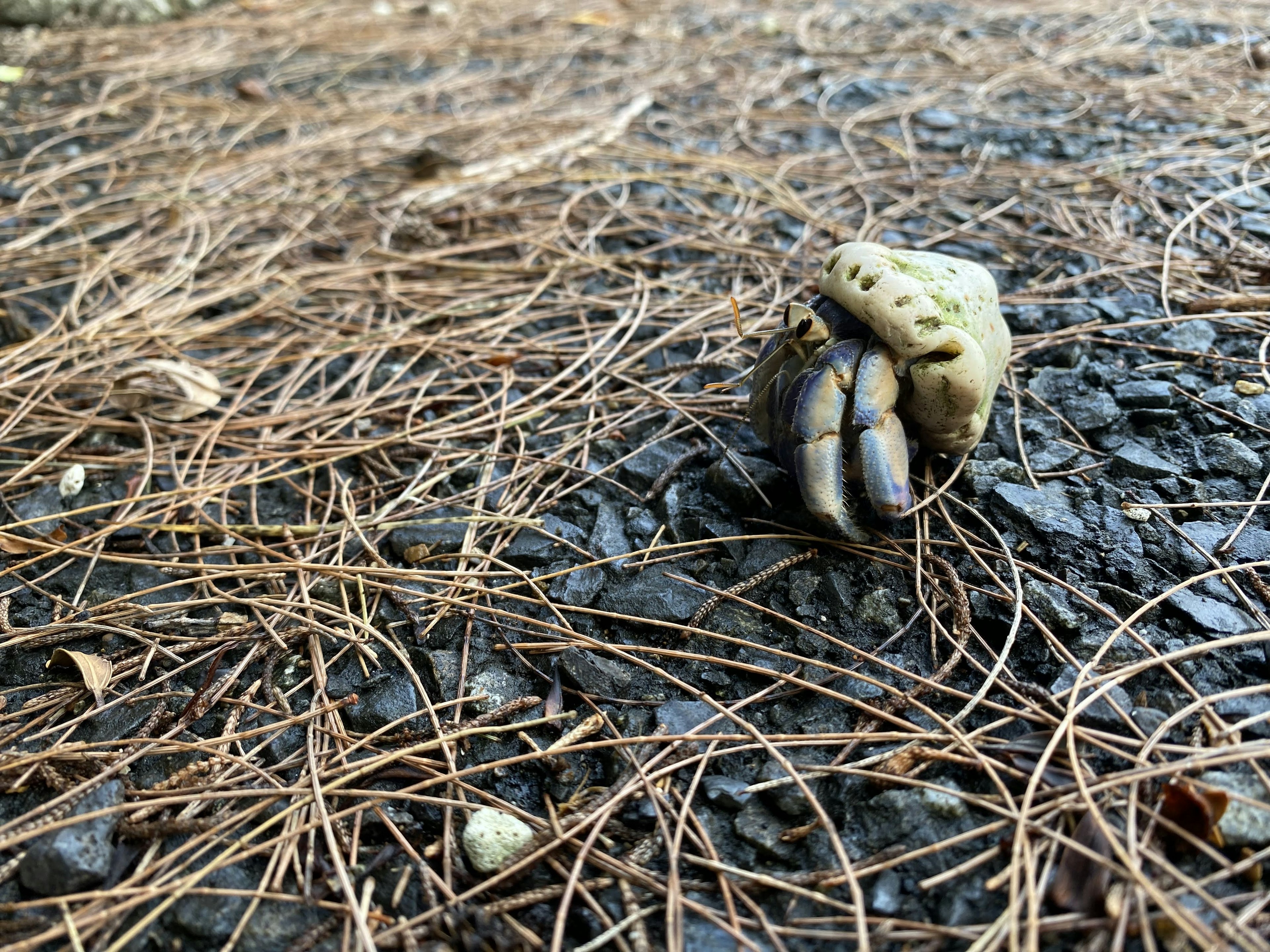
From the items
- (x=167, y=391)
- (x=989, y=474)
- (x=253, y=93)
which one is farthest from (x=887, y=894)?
(x=253, y=93)

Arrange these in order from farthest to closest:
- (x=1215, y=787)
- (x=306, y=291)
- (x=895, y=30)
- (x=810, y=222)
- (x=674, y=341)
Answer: (x=895, y=30), (x=810, y=222), (x=306, y=291), (x=674, y=341), (x=1215, y=787)

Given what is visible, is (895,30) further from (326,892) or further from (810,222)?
(326,892)

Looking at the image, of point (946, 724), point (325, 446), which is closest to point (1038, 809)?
point (946, 724)

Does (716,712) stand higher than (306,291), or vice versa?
(306,291)

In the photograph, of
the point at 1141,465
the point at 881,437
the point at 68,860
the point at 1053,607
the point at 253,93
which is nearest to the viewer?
the point at 68,860

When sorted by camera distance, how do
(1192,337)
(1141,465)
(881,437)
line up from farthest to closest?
(1192,337)
(1141,465)
(881,437)

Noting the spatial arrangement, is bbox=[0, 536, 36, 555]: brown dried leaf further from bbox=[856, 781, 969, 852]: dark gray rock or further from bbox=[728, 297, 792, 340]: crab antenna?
bbox=[856, 781, 969, 852]: dark gray rock

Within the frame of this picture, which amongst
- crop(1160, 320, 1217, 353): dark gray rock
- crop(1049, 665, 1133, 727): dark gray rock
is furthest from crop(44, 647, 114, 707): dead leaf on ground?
crop(1160, 320, 1217, 353): dark gray rock

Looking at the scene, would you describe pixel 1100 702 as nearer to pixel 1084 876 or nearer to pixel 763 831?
pixel 1084 876
